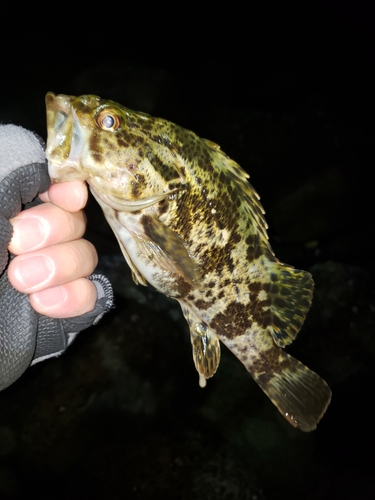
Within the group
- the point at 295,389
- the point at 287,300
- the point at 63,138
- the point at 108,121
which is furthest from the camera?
the point at 295,389

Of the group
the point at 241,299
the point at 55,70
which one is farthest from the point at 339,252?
the point at 55,70

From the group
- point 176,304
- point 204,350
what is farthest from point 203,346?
point 176,304

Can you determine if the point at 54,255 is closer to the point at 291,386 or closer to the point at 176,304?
the point at 291,386

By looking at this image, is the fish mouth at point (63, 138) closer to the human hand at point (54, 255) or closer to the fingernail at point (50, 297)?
the human hand at point (54, 255)

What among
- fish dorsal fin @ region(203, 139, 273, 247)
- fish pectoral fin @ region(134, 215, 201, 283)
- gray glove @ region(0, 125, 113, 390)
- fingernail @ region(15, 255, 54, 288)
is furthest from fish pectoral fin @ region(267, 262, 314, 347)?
fingernail @ region(15, 255, 54, 288)

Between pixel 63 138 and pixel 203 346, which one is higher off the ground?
pixel 63 138

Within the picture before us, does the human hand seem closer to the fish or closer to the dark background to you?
the fish

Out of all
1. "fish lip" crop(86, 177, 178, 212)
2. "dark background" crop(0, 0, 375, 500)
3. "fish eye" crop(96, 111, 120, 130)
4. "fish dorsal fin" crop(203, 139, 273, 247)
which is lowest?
"dark background" crop(0, 0, 375, 500)
